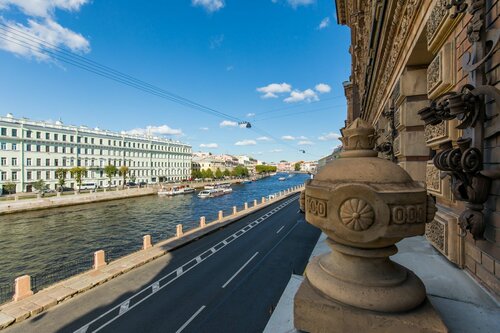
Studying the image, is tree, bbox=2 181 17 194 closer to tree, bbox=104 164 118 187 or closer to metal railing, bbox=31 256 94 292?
tree, bbox=104 164 118 187

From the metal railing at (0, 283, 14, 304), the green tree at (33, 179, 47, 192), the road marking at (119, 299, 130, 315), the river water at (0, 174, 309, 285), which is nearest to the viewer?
the road marking at (119, 299, 130, 315)

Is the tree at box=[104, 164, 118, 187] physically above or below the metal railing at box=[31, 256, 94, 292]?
above

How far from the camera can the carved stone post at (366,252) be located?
5.56 ft

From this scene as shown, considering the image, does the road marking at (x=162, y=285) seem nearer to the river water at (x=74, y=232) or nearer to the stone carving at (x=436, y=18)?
the river water at (x=74, y=232)

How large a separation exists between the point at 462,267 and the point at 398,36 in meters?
5.73

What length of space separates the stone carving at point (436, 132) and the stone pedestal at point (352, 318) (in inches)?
122

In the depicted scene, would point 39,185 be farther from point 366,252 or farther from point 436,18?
point 436,18

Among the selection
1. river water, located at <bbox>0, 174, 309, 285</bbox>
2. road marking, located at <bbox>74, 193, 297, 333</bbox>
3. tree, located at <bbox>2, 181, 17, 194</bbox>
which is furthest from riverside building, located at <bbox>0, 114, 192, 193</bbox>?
road marking, located at <bbox>74, 193, 297, 333</bbox>

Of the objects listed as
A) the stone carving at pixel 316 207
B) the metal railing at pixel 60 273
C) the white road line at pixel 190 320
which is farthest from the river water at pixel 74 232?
the stone carving at pixel 316 207

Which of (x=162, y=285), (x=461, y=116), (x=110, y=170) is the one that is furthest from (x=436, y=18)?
(x=110, y=170)

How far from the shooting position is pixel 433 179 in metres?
4.71

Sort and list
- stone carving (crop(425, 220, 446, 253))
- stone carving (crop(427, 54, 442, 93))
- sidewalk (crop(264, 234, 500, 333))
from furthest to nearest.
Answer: stone carving (crop(427, 54, 442, 93))
stone carving (crop(425, 220, 446, 253))
sidewalk (crop(264, 234, 500, 333))

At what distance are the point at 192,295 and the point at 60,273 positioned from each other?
12208 mm

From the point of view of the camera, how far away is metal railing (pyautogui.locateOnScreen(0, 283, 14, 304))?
1256cm
